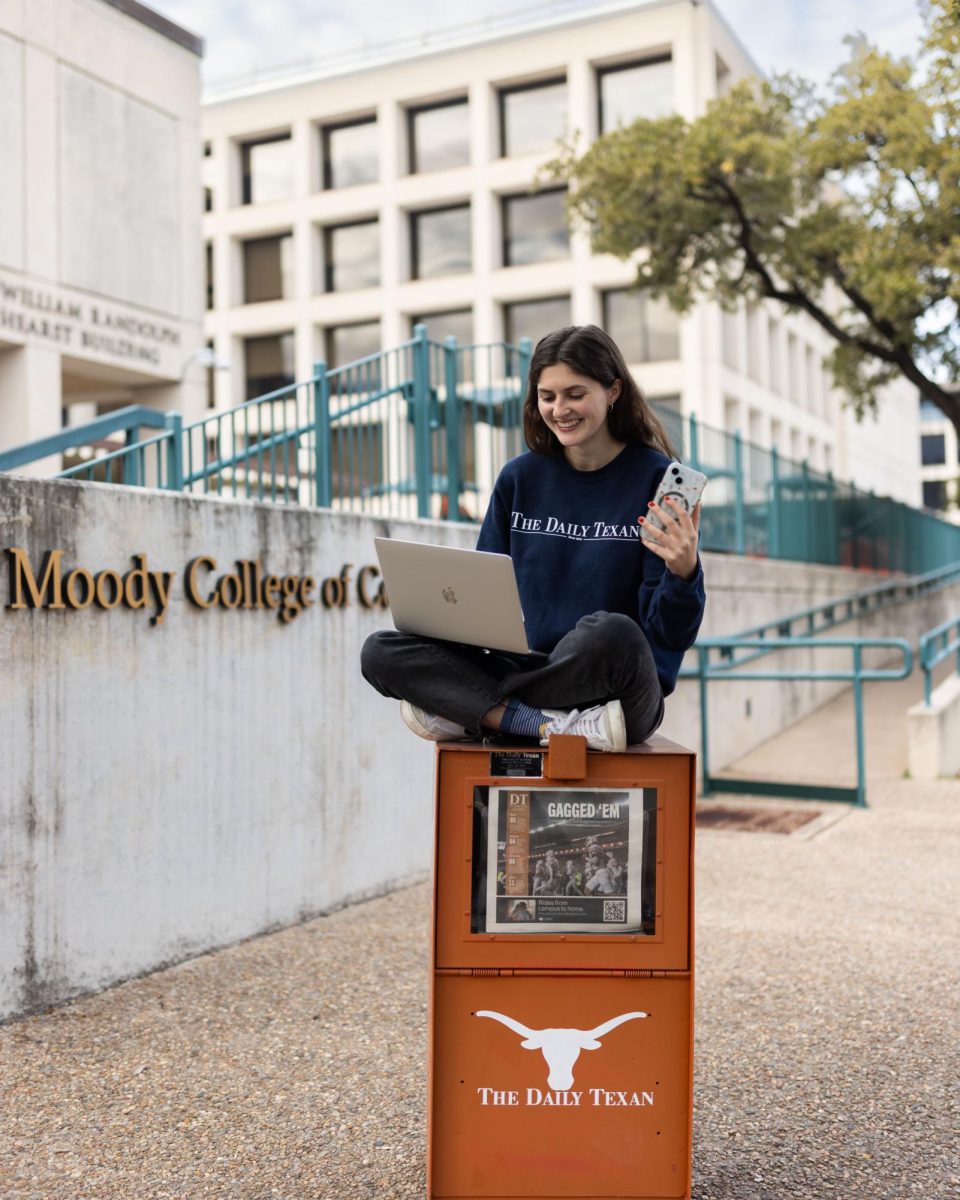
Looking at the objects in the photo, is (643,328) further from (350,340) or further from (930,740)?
(930,740)

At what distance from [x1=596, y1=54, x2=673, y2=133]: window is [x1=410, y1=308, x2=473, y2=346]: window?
572cm

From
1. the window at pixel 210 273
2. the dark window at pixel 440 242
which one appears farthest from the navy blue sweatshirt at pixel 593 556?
the window at pixel 210 273

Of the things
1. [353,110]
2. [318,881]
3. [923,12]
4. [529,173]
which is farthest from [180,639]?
[353,110]

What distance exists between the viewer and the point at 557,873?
2.88 metres

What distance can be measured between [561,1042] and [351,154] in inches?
1403

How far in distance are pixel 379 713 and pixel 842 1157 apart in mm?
3849

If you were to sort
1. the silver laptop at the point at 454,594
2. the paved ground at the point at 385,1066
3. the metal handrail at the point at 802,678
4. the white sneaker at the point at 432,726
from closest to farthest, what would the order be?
the silver laptop at the point at 454,594 → the white sneaker at the point at 432,726 → the paved ground at the point at 385,1066 → the metal handrail at the point at 802,678

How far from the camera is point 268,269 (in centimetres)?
3706

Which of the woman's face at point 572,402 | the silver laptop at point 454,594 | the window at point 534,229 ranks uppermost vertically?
the window at point 534,229

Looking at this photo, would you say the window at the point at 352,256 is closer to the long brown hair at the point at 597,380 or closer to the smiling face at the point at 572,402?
the long brown hair at the point at 597,380

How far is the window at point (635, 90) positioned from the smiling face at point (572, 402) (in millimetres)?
30383

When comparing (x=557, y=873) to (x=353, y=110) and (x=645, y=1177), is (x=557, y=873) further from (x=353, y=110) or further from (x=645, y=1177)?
(x=353, y=110)

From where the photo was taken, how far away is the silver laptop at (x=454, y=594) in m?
2.78

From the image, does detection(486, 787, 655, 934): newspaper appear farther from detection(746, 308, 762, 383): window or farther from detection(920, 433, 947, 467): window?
detection(920, 433, 947, 467): window
